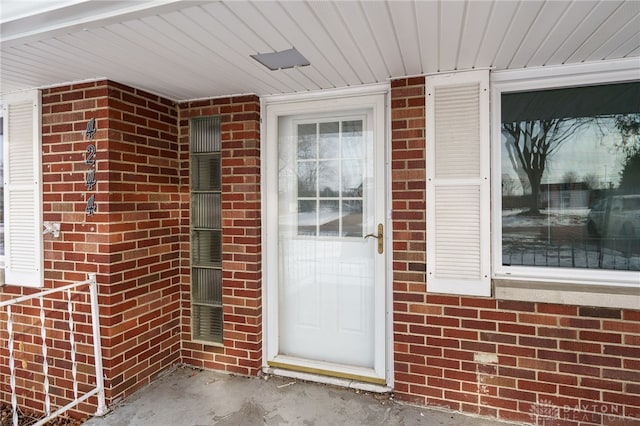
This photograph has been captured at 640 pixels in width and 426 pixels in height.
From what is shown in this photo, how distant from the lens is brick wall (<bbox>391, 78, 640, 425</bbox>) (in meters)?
2.31

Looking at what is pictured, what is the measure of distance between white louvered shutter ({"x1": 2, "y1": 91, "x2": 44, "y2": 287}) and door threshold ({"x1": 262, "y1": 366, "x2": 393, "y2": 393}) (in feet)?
6.67

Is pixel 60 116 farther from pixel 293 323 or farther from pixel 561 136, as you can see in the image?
pixel 561 136

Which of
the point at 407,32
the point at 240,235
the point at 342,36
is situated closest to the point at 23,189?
the point at 240,235

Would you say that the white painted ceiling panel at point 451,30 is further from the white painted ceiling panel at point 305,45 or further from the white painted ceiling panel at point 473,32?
the white painted ceiling panel at point 305,45

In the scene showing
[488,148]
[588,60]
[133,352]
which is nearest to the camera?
[588,60]

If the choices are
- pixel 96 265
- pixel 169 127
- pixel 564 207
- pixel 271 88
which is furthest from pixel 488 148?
pixel 96 265

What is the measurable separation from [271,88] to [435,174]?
4.76 ft

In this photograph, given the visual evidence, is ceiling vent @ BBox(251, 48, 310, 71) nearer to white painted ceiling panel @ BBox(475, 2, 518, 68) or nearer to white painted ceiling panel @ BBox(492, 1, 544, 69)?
white painted ceiling panel @ BBox(475, 2, 518, 68)

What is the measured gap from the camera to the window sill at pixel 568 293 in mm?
2254

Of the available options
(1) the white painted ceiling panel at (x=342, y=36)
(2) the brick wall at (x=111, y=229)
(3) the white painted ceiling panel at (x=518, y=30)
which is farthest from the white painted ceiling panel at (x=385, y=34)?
(2) the brick wall at (x=111, y=229)

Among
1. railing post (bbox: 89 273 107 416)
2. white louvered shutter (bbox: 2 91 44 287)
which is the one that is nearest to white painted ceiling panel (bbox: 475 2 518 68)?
railing post (bbox: 89 273 107 416)

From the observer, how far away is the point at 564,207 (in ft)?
8.20

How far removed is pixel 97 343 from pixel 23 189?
1402 millimetres

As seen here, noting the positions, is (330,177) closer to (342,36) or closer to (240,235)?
(240,235)
